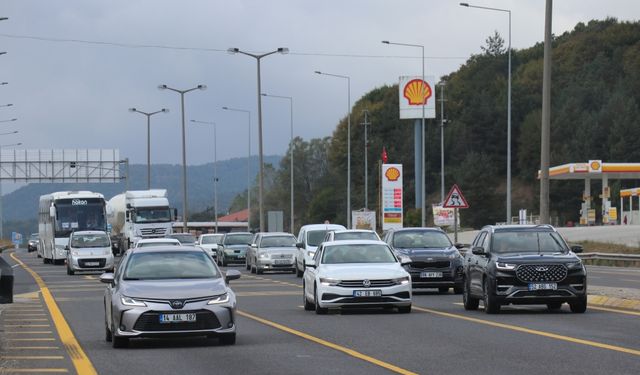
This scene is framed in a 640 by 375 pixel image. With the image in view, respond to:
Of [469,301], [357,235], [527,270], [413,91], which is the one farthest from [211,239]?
[527,270]

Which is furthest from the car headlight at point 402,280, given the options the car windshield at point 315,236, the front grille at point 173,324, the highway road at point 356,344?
the car windshield at point 315,236

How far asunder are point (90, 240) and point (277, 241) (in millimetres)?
8030

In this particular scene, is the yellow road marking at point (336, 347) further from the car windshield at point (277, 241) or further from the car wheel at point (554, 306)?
the car windshield at point (277, 241)

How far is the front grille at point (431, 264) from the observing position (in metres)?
33.3

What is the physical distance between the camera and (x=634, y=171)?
102m

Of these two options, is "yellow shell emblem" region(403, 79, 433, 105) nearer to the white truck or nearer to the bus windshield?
the white truck

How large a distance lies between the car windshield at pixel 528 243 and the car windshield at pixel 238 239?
37.9m

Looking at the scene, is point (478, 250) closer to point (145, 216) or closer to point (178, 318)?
point (178, 318)

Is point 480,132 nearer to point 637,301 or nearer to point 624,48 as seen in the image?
point 624,48

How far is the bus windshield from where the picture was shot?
224ft

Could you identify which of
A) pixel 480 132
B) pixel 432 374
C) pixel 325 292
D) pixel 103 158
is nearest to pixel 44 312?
pixel 325 292

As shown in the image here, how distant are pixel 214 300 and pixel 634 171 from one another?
286ft

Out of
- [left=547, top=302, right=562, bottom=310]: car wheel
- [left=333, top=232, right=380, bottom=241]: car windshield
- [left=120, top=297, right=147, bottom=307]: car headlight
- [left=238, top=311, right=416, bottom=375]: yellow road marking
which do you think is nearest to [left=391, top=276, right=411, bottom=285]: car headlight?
[left=238, top=311, right=416, bottom=375]: yellow road marking

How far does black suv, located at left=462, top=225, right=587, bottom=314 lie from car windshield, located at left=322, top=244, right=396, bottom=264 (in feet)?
Answer: 6.10
